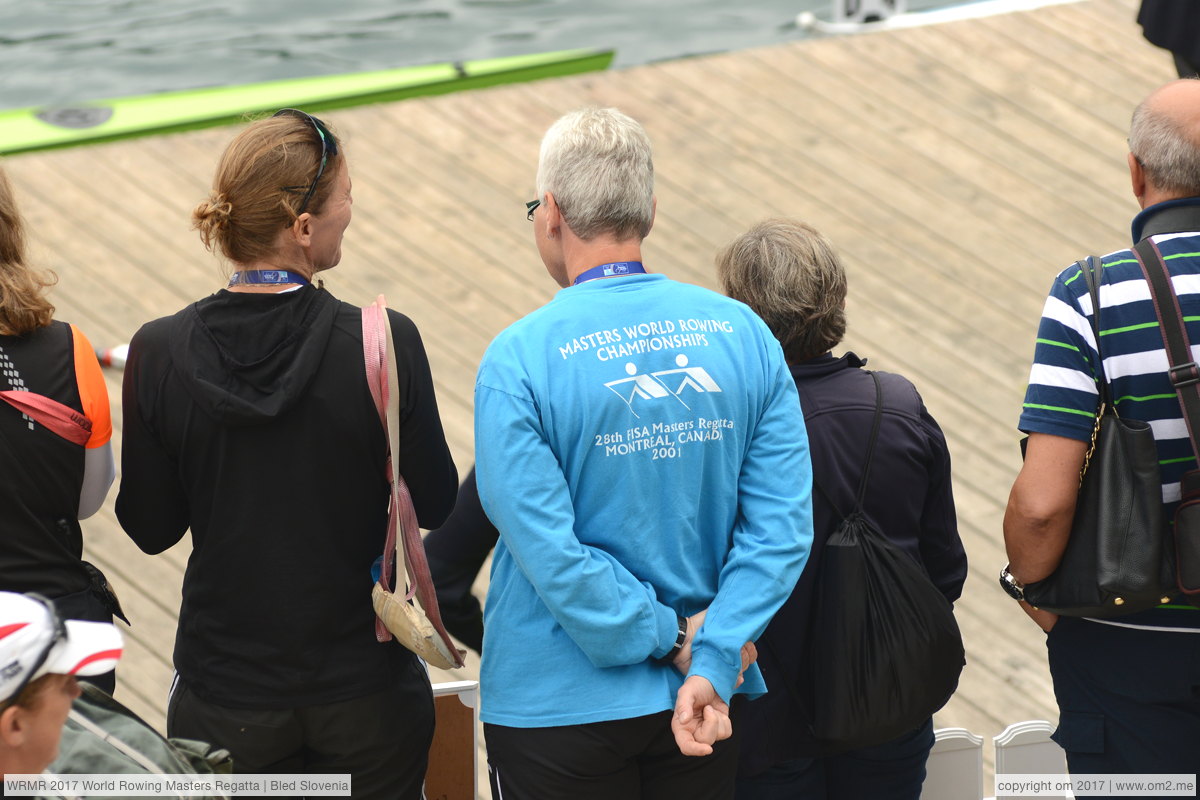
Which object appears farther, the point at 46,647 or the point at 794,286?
the point at 794,286

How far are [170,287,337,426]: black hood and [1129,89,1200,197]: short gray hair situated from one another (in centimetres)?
127

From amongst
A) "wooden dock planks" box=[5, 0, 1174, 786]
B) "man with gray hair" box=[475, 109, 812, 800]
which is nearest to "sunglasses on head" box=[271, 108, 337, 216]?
"man with gray hair" box=[475, 109, 812, 800]

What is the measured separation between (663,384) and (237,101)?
18.7 feet

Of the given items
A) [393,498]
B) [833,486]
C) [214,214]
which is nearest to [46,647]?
[393,498]

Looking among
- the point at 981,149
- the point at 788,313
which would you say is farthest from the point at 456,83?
the point at 788,313

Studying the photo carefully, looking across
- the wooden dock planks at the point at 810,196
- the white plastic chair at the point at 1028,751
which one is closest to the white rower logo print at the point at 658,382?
the white plastic chair at the point at 1028,751

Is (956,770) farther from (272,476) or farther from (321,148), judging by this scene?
(321,148)

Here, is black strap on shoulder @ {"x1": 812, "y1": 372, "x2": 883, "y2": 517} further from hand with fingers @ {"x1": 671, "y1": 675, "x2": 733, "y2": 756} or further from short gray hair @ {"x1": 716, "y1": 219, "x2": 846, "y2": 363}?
hand with fingers @ {"x1": 671, "y1": 675, "x2": 733, "y2": 756}

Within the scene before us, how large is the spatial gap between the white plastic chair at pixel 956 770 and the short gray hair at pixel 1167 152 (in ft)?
3.72

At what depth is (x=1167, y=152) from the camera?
6.47 feet

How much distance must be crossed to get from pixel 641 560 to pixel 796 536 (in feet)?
0.76

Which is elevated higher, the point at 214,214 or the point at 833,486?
the point at 214,214

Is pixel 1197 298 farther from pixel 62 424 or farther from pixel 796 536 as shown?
pixel 62 424

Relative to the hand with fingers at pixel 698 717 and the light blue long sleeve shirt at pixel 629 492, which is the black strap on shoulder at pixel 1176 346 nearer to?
the light blue long sleeve shirt at pixel 629 492
